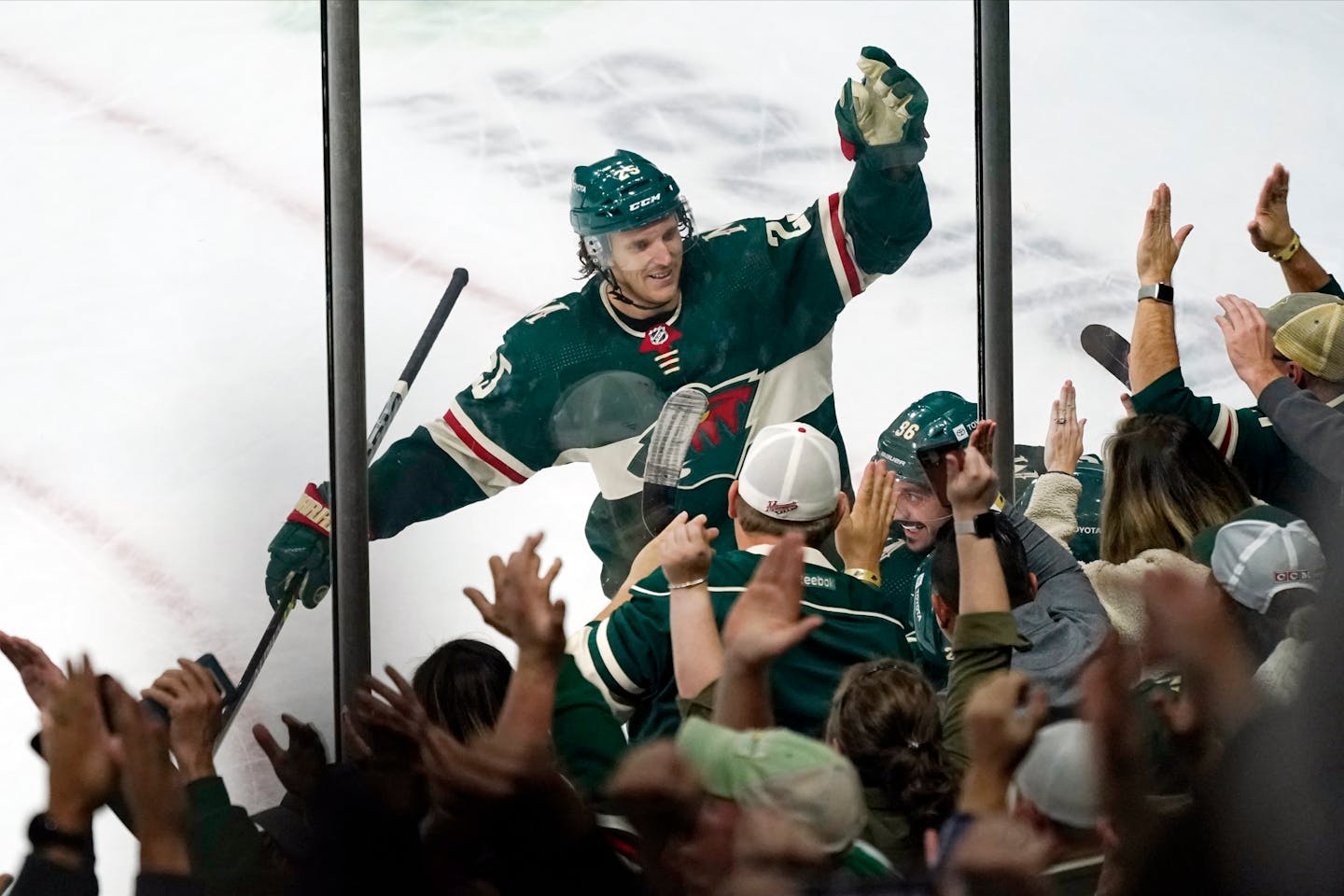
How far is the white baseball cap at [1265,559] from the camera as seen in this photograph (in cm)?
181

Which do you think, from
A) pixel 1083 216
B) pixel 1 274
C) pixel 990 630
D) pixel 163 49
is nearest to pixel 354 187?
pixel 163 49

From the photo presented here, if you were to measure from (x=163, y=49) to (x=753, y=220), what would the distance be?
0.89 metres

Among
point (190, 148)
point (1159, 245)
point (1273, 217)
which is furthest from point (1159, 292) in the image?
point (190, 148)

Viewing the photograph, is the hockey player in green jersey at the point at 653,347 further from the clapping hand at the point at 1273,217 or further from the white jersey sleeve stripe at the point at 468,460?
the clapping hand at the point at 1273,217

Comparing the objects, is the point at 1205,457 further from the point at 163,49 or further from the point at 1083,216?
the point at 163,49

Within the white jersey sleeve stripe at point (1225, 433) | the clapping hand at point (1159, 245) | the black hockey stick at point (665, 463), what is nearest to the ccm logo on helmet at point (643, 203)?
the black hockey stick at point (665, 463)

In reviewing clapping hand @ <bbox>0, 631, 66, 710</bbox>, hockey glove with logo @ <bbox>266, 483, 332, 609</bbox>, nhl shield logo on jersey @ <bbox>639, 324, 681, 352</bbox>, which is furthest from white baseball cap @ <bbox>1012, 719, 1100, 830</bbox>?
clapping hand @ <bbox>0, 631, 66, 710</bbox>

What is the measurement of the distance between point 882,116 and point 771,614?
40.5 inches

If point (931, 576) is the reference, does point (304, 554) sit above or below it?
above

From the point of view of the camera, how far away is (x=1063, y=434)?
8.24ft

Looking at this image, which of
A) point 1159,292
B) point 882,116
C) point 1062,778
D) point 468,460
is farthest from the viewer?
point 1159,292

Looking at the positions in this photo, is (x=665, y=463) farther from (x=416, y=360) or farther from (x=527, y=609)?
(x=527, y=609)

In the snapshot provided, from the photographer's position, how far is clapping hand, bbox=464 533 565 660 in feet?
5.37

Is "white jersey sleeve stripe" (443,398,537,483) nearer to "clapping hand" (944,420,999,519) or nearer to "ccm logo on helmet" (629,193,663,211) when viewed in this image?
"ccm logo on helmet" (629,193,663,211)
